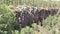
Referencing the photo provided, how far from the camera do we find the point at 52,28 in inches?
360

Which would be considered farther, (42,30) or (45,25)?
(45,25)

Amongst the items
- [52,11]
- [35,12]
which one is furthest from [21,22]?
[52,11]

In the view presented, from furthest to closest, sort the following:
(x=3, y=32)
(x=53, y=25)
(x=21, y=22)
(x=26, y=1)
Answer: (x=26, y=1) → (x=21, y=22) → (x=53, y=25) → (x=3, y=32)

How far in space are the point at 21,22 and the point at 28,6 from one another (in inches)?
34.3

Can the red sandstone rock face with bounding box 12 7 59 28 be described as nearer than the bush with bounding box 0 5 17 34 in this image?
No

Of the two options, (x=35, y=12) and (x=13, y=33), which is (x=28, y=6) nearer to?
(x=35, y=12)

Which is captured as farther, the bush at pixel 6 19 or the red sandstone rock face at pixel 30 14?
the red sandstone rock face at pixel 30 14

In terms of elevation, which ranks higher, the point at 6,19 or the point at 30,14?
the point at 6,19

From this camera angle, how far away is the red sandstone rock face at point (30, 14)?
10.7 metres

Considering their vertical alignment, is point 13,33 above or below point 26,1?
below

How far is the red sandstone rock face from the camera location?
10.7m

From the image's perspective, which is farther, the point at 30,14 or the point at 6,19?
the point at 30,14

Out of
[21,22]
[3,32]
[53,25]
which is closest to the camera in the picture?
[3,32]

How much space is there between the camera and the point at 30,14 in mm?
10812
